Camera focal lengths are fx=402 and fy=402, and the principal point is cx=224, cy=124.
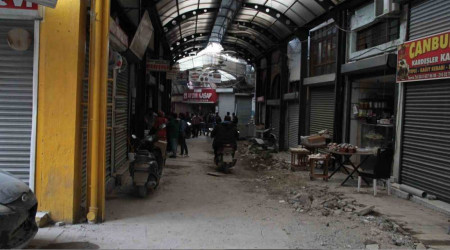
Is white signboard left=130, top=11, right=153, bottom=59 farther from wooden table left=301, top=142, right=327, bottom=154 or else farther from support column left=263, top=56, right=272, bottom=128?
support column left=263, top=56, right=272, bottom=128

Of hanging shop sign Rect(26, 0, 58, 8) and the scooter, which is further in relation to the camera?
the scooter

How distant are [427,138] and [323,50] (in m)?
7.24

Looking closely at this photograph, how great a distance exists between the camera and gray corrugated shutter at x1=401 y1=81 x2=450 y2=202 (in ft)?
24.7

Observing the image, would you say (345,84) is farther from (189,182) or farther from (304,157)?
(189,182)

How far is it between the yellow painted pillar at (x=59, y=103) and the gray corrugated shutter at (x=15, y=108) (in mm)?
322

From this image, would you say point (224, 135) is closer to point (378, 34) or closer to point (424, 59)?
point (378, 34)

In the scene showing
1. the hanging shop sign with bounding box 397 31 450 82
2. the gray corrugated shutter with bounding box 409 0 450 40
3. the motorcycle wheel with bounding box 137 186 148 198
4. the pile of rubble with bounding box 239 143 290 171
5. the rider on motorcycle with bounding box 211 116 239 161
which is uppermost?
the gray corrugated shutter with bounding box 409 0 450 40

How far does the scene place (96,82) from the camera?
18.9 ft

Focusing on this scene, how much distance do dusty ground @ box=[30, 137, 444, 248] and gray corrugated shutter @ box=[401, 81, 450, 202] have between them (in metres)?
0.83

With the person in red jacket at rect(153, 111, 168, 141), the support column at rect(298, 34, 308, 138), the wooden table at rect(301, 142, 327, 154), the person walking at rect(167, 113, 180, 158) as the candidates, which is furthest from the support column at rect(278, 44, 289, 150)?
the person in red jacket at rect(153, 111, 168, 141)

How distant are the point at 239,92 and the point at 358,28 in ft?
83.0

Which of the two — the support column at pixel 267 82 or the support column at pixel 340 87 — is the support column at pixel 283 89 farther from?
the support column at pixel 340 87

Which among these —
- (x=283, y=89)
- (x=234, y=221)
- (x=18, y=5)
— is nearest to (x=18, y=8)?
(x=18, y=5)

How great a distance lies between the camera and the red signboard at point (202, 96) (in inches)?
1507
